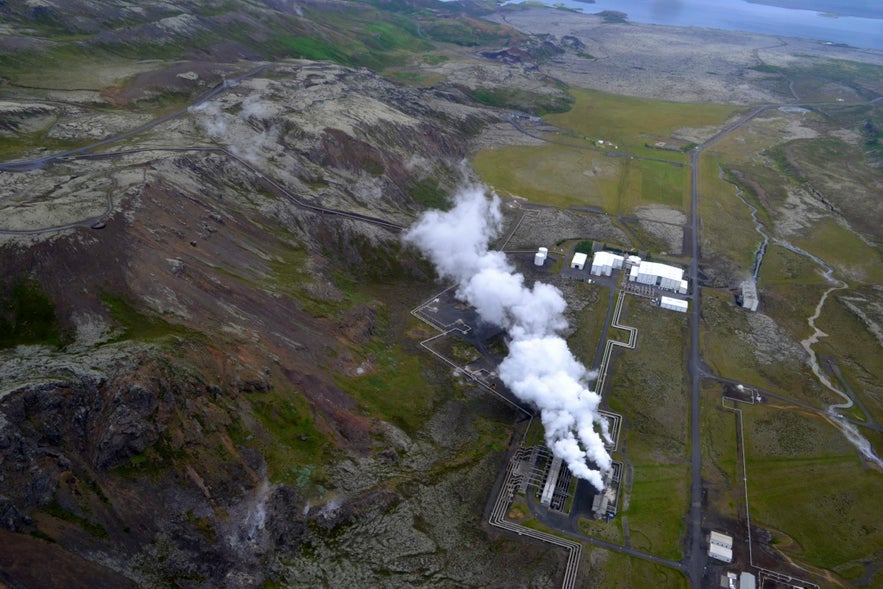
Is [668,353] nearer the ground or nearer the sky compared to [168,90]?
nearer the ground

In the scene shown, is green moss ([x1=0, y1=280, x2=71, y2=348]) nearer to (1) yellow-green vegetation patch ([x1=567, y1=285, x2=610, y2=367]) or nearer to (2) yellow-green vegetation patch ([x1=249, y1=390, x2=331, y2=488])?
(2) yellow-green vegetation patch ([x1=249, y1=390, x2=331, y2=488])

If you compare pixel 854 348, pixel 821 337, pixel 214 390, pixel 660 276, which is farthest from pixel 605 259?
pixel 214 390

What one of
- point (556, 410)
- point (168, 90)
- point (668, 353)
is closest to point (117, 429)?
point (556, 410)

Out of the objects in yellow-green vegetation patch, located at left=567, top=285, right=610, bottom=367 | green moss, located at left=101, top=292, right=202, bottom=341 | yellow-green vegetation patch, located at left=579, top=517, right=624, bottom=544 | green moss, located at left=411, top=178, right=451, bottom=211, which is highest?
green moss, located at left=101, top=292, right=202, bottom=341

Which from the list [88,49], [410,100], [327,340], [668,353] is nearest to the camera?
[327,340]

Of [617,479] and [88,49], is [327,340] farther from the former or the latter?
[88,49]

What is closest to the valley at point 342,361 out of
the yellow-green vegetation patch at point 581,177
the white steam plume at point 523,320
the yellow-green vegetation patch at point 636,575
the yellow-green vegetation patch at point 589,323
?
the yellow-green vegetation patch at point 636,575

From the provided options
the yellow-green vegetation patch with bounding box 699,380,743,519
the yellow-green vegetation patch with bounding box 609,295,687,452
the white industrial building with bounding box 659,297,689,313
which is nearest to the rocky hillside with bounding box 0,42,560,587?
the yellow-green vegetation patch with bounding box 609,295,687,452
